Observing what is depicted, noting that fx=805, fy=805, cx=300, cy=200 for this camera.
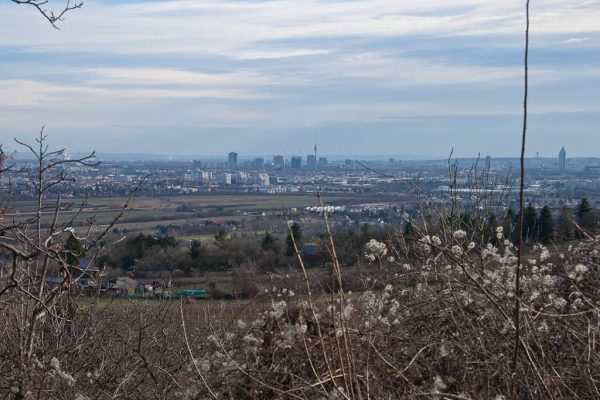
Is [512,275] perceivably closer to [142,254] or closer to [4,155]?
[4,155]

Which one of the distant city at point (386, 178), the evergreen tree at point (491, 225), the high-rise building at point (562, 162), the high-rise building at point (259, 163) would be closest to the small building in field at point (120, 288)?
the distant city at point (386, 178)

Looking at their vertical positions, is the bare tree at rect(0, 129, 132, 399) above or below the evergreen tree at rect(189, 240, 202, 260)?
above

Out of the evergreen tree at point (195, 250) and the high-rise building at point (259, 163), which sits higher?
the high-rise building at point (259, 163)

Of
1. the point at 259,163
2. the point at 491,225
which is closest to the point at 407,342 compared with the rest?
the point at 491,225

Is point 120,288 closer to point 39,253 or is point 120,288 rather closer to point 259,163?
point 39,253

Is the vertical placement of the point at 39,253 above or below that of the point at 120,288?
above

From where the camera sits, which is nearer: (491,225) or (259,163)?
(491,225)

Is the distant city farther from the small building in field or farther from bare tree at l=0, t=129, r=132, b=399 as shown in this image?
the small building in field

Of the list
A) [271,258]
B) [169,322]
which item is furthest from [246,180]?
[169,322]

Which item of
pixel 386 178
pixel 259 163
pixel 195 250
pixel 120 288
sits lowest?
pixel 195 250

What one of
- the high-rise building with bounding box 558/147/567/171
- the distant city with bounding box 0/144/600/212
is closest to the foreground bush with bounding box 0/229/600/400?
the distant city with bounding box 0/144/600/212

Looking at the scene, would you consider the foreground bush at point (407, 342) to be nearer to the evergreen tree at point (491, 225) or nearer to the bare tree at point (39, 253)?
the bare tree at point (39, 253)

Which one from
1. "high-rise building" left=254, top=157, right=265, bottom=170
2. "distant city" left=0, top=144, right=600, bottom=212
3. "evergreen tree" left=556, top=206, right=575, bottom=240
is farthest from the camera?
"high-rise building" left=254, top=157, right=265, bottom=170
